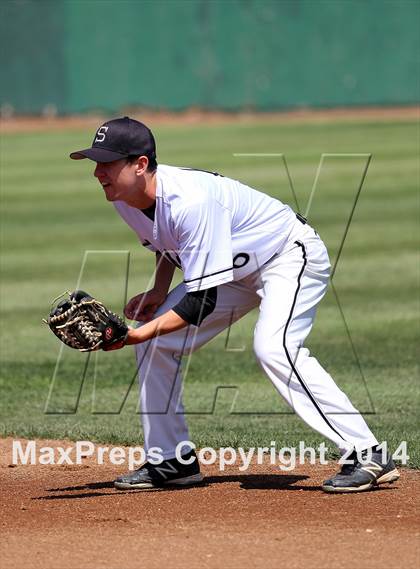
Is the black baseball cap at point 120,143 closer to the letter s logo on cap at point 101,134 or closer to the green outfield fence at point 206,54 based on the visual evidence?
the letter s logo on cap at point 101,134

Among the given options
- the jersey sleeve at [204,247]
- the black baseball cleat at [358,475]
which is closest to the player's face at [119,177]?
the jersey sleeve at [204,247]

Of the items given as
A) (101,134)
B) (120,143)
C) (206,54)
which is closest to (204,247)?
(120,143)

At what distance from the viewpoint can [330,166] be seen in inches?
802

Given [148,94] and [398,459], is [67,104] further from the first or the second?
[398,459]

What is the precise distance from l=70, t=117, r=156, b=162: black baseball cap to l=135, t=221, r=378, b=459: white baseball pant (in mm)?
841

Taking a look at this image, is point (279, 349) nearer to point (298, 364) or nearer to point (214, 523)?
point (298, 364)

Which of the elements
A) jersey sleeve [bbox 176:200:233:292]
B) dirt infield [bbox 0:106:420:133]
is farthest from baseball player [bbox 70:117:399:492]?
dirt infield [bbox 0:106:420:133]

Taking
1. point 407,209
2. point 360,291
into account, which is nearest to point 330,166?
point 407,209

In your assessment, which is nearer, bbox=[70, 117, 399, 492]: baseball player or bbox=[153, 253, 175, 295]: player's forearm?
bbox=[70, 117, 399, 492]: baseball player

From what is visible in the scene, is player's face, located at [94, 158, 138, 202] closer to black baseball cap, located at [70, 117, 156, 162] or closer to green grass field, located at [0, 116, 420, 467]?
black baseball cap, located at [70, 117, 156, 162]

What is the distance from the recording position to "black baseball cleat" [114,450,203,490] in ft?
19.0

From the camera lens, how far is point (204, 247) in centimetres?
513

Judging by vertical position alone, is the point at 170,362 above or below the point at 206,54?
below

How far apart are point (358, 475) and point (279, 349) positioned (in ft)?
2.33
